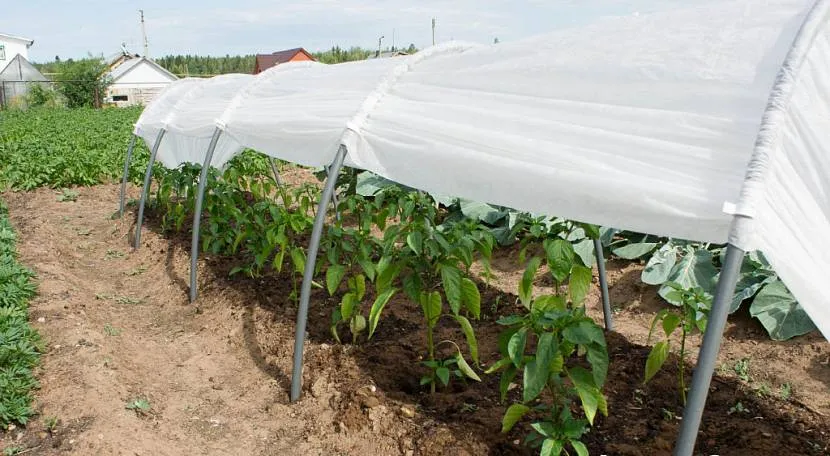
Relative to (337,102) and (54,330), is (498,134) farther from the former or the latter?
(54,330)

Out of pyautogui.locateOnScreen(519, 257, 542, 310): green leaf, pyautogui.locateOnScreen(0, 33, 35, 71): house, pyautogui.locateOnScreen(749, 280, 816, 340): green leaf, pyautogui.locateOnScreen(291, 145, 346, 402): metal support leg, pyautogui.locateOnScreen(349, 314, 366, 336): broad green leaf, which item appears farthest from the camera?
pyautogui.locateOnScreen(0, 33, 35, 71): house

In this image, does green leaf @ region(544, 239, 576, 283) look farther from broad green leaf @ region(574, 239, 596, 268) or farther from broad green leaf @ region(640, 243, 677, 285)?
broad green leaf @ region(574, 239, 596, 268)

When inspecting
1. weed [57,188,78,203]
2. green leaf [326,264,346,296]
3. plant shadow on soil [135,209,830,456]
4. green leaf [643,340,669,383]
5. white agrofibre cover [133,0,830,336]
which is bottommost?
weed [57,188,78,203]

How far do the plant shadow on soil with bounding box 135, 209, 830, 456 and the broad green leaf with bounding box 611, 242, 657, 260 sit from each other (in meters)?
1.17

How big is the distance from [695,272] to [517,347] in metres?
2.64

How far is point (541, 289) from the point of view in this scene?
17.3 feet

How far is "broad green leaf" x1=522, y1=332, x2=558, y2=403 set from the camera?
2.41 meters

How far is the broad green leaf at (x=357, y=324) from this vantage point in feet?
12.7

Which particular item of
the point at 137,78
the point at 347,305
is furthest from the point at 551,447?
the point at 137,78

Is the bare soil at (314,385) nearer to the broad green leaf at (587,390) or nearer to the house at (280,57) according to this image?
the broad green leaf at (587,390)

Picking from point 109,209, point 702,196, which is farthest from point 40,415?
point 109,209

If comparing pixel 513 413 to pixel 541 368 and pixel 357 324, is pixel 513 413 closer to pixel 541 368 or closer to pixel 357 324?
pixel 541 368

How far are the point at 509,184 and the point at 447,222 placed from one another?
4018mm

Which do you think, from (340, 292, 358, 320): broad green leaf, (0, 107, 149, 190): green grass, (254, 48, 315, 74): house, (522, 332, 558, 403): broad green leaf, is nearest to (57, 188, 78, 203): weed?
(0, 107, 149, 190): green grass
